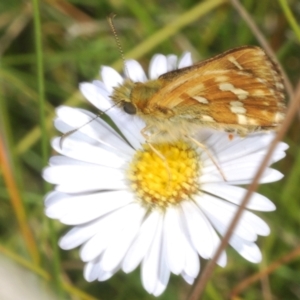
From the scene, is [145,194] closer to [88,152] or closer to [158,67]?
[88,152]

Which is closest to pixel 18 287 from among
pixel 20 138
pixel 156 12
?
pixel 20 138

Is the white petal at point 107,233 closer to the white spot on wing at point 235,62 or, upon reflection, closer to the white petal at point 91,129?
the white petal at point 91,129

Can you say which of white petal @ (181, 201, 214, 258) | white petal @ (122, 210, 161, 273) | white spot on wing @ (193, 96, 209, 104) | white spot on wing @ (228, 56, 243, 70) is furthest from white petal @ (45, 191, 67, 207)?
white spot on wing @ (228, 56, 243, 70)

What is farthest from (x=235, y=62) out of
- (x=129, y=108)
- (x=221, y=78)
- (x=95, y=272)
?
(x=95, y=272)

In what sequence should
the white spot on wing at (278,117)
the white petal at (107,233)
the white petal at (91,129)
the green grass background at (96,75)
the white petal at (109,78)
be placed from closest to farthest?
the white petal at (107,233), the white spot on wing at (278,117), the white petal at (91,129), the white petal at (109,78), the green grass background at (96,75)

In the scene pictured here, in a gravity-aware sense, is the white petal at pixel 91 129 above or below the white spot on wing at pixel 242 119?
above

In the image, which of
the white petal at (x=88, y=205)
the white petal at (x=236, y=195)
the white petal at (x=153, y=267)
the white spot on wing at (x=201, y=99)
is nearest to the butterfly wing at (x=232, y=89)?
the white spot on wing at (x=201, y=99)

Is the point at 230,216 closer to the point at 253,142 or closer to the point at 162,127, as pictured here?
the point at 253,142

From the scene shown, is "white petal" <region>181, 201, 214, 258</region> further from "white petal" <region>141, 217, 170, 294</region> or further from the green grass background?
the green grass background
